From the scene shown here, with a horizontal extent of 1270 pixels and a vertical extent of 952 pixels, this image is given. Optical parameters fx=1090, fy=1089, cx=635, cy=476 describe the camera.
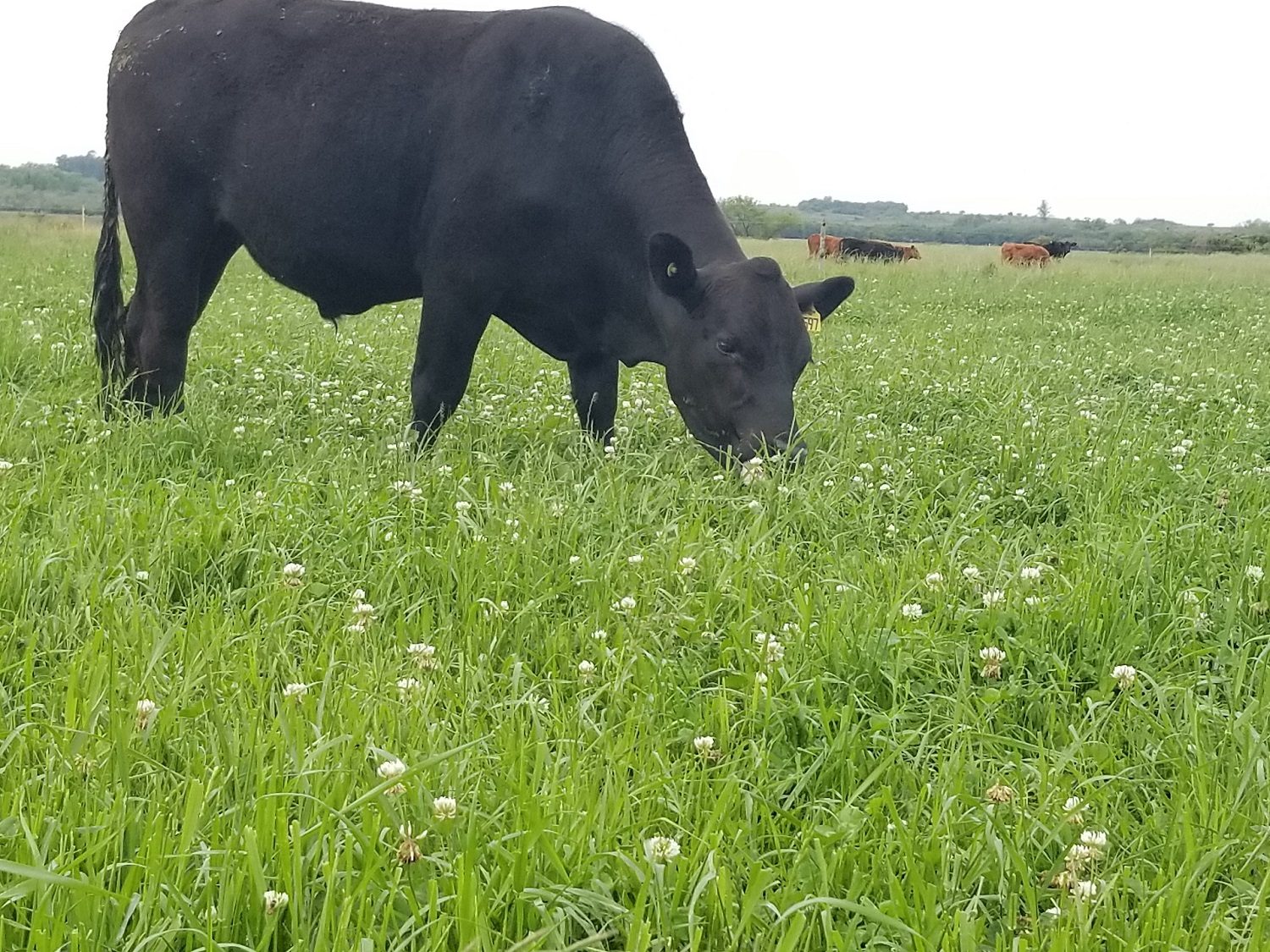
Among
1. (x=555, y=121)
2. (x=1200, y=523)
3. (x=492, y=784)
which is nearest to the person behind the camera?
(x=492, y=784)

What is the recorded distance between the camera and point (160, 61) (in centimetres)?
619

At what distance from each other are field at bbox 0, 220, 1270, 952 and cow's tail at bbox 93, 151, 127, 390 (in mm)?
605

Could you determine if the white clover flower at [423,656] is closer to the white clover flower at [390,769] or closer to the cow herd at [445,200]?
the white clover flower at [390,769]

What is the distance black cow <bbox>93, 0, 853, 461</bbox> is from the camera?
5492mm

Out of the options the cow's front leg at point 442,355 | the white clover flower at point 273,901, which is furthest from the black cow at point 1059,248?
the white clover flower at point 273,901

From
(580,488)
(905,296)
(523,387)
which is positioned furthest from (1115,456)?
(905,296)

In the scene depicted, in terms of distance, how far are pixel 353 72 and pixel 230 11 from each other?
985 mm

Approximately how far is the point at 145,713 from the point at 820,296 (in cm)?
464

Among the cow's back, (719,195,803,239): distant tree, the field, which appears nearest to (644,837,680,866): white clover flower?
the field

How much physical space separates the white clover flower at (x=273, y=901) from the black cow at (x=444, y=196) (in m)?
3.74

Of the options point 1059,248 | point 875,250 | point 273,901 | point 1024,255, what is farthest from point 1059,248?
point 273,901

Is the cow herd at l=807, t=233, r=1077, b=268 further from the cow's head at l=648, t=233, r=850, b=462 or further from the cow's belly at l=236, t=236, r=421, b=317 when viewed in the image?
the cow's head at l=648, t=233, r=850, b=462

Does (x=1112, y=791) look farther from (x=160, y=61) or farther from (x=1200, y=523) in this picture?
(x=160, y=61)

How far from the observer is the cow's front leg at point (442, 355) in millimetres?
5680
